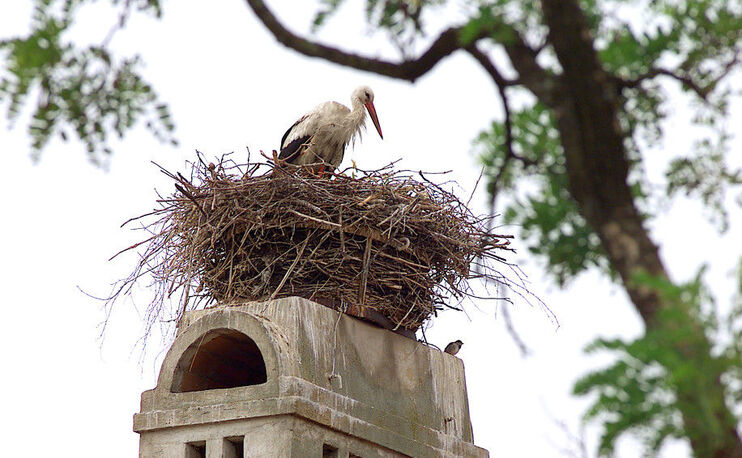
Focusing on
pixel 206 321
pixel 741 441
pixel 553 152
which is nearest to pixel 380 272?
pixel 206 321

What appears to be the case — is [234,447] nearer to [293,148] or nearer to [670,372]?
[293,148]

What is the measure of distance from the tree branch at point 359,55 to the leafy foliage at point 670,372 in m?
1.39

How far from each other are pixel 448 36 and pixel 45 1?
132 centimetres

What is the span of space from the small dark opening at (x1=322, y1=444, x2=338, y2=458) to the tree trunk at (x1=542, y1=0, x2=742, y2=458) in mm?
6577

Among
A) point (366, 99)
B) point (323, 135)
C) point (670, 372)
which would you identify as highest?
point (366, 99)

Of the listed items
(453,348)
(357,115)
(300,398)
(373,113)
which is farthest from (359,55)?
(373,113)

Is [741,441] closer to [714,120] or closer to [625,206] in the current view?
[625,206]

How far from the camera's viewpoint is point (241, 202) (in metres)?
10.2

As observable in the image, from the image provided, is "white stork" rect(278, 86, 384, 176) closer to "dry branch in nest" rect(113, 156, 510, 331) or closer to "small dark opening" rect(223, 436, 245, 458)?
"dry branch in nest" rect(113, 156, 510, 331)

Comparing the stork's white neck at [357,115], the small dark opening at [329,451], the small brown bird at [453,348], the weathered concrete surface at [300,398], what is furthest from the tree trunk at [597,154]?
the stork's white neck at [357,115]

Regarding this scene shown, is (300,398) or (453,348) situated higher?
(453,348)

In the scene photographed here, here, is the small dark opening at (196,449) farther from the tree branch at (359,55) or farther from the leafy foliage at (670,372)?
the leafy foliage at (670,372)

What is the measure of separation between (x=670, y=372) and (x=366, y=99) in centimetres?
1046

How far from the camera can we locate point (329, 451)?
379 inches
